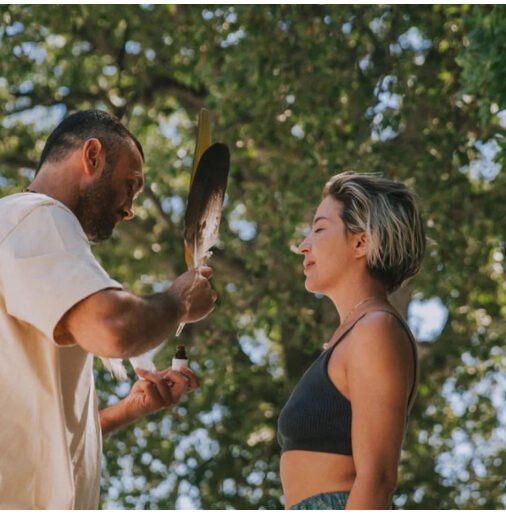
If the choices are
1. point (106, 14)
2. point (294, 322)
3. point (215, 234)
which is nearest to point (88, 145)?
point (215, 234)

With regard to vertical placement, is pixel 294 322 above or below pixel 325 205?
above

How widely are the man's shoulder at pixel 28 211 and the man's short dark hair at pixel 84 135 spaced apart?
0.89 feet

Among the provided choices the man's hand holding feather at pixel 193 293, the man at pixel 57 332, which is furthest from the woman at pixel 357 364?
the man at pixel 57 332

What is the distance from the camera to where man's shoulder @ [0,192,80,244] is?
8.46 feet

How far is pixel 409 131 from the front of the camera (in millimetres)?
10391

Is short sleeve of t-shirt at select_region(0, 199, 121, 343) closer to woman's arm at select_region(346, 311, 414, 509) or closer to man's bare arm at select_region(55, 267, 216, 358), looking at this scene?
man's bare arm at select_region(55, 267, 216, 358)

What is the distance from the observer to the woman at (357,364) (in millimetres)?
2541

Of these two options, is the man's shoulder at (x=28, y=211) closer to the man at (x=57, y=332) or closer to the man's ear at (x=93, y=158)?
the man at (x=57, y=332)

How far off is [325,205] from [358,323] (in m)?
0.45

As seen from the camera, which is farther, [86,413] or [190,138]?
[190,138]

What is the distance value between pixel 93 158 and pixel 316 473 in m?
0.96

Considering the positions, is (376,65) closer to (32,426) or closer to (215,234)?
(215,234)

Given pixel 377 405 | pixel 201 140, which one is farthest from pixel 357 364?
pixel 201 140

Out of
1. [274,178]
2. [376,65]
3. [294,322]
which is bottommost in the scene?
[294,322]
